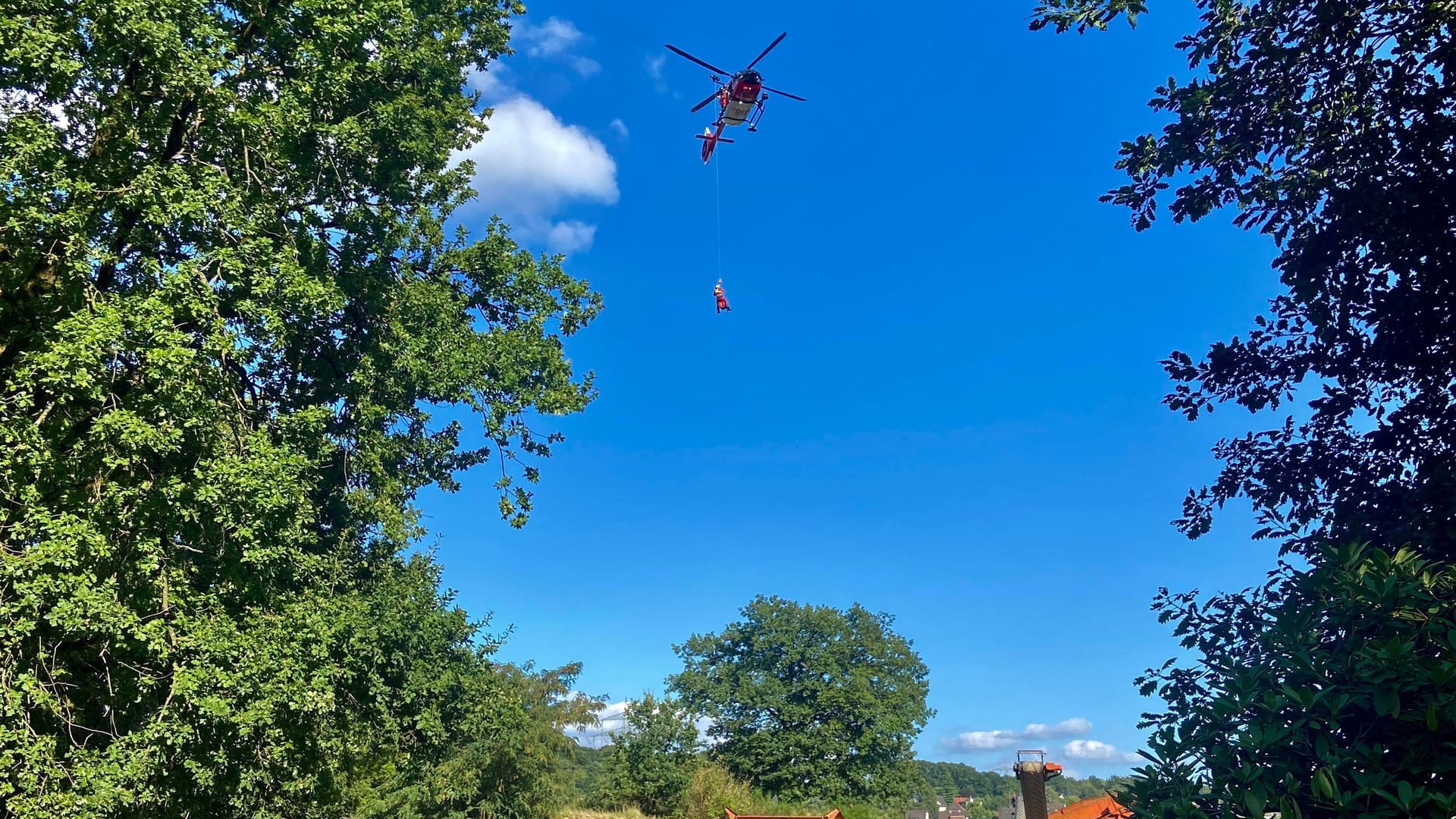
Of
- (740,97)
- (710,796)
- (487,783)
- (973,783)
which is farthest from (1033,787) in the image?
(973,783)

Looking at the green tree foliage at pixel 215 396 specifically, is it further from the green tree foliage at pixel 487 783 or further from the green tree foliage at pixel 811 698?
the green tree foliage at pixel 811 698

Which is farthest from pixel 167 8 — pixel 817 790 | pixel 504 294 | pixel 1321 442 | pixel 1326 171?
pixel 817 790

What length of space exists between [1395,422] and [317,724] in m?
11.2

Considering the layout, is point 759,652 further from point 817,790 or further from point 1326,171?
point 1326,171

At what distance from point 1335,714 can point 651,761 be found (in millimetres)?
38010

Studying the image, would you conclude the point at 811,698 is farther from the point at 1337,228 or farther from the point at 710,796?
the point at 1337,228

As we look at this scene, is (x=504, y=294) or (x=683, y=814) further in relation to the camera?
(x=683, y=814)

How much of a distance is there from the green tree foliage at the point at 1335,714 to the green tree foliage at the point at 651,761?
35808 millimetres

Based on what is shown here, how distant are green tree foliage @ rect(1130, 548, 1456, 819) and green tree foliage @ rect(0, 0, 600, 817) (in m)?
7.87

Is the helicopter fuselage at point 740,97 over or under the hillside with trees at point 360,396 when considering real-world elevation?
over

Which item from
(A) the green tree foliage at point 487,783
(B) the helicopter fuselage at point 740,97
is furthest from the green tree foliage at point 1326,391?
(A) the green tree foliage at point 487,783

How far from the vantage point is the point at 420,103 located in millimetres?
12359

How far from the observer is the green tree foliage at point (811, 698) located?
46000 millimetres

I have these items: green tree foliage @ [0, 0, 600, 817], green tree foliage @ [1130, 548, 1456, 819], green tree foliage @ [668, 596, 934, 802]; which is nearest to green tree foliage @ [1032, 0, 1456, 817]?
green tree foliage @ [1130, 548, 1456, 819]
